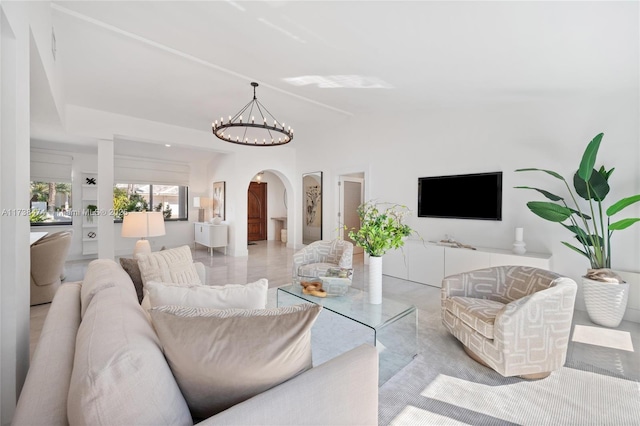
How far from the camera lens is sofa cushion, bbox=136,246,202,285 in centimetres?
202

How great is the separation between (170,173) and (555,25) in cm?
791

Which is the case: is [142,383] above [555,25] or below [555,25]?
below

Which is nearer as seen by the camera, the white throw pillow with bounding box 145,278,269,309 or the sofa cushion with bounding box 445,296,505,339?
the white throw pillow with bounding box 145,278,269,309

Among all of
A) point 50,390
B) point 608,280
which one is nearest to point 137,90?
point 50,390

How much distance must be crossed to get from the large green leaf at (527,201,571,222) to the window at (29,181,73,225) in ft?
27.2

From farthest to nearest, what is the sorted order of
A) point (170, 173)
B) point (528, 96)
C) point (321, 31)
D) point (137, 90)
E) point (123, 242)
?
1. point (170, 173)
2. point (123, 242)
3. point (137, 90)
4. point (528, 96)
5. point (321, 31)

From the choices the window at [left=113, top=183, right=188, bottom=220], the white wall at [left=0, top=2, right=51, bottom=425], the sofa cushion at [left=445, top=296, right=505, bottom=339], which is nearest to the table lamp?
the white wall at [left=0, top=2, right=51, bottom=425]

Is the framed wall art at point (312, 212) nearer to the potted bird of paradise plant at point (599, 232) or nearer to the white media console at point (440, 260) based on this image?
the white media console at point (440, 260)

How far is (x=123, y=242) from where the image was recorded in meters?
6.88

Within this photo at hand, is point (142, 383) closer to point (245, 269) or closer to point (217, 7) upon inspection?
point (217, 7)

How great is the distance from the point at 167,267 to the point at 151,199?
636cm

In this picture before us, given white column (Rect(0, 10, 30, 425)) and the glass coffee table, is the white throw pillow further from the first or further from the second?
the glass coffee table

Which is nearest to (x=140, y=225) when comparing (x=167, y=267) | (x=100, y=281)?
(x=167, y=267)

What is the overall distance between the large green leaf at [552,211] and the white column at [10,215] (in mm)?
4232
